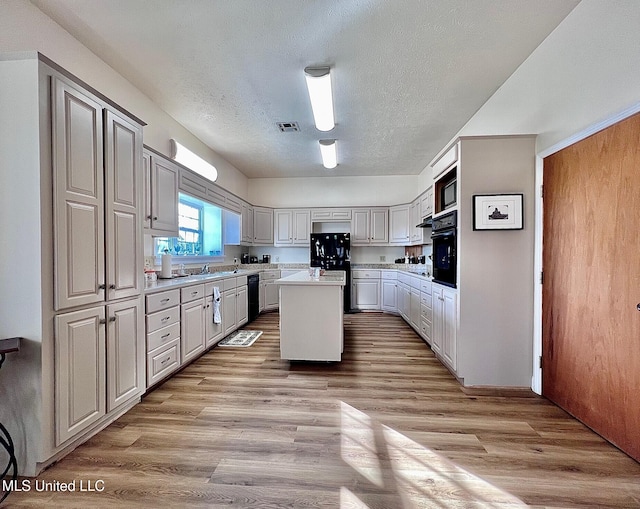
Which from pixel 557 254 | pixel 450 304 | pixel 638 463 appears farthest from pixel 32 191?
pixel 638 463

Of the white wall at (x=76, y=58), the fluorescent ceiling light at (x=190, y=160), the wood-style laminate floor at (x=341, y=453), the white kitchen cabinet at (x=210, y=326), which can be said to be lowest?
the wood-style laminate floor at (x=341, y=453)

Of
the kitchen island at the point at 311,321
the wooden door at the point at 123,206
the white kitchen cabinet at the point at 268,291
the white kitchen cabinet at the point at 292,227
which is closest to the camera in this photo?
the wooden door at the point at 123,206

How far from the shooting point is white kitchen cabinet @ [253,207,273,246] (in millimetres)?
6227

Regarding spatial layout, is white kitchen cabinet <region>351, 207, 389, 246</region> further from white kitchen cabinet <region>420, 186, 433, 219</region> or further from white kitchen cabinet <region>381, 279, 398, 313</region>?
white kitchen cabinet <region>420, 186, 433, 219</region>

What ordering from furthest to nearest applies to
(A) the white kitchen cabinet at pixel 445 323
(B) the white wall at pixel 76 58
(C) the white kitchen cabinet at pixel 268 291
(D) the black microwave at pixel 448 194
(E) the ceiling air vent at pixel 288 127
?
(C) the white kitchen cabinet at pixel 268 291
(E) the ceiling air vent at pixel 288 127
(D) the black microwave at pixel 448 194
(A) the white kitchen cabinet at pixel 445 323
(B) the white wall at pixel 76 58

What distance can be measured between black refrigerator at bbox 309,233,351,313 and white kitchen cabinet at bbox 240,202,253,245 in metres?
1.25

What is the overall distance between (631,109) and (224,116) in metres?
3.61

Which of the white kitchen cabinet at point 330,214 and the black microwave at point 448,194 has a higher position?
the white kitchen cabinet at point 330,214

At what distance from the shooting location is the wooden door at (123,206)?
2.04 metres

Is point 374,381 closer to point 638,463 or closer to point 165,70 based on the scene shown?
point 638,463

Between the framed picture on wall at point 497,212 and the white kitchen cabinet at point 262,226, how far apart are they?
14.6ft

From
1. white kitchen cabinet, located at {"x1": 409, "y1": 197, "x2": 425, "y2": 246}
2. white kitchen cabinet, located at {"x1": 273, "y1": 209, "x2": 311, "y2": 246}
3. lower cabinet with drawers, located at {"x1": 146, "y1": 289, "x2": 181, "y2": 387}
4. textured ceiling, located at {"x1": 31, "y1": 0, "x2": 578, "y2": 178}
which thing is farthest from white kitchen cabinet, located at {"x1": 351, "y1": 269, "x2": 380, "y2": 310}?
lower cabinet with drawers, located at {"x1": 146, "y1": 289, "x2": 181, "y2": 387}

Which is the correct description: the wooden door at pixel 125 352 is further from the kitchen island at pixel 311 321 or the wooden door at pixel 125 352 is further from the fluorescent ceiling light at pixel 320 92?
the fluorescent ceiling light at pixel 320 92

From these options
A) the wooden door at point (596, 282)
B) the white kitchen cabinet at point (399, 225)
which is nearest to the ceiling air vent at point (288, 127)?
the wooden door at point (596, 282)
